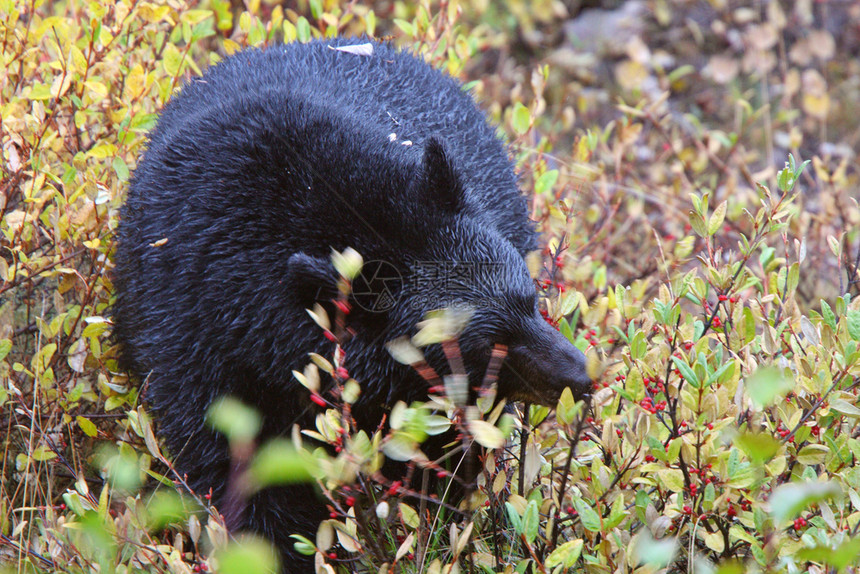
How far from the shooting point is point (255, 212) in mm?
2627

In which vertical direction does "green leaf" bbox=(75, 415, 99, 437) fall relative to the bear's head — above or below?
below

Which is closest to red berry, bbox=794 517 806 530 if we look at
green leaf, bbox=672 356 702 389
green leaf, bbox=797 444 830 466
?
green leaf, bbox=797 444 830 466

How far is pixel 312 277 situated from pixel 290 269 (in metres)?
0.07

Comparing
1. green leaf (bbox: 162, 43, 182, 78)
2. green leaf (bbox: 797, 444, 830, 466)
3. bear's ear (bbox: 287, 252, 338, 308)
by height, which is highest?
green leaf (bbox: 162, 43, 182, 78)

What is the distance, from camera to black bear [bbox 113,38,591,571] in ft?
8.38

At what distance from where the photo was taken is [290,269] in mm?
2396

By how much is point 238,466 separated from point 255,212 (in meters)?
0.80

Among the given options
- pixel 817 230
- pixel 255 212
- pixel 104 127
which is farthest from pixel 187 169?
pixel 817 230

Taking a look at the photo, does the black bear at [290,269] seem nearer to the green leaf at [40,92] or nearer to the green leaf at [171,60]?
the green leaf at [40,92]

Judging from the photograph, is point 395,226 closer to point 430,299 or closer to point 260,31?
point 430,299

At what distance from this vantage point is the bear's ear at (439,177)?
2.61 meters

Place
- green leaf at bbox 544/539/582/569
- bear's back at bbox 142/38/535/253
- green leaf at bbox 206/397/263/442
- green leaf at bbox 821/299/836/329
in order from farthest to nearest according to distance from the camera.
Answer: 1. bear's back at bbox 142/38/535/253
2. green leaf at bbox 821/299/836/329
3. green leaf at bbox 206/397/263/442
4. green leaf at bbox 544/539/582/569

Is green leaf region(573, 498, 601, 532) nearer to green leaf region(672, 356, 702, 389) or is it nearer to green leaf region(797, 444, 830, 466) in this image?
green leaf region(672, 356, 702, 389)

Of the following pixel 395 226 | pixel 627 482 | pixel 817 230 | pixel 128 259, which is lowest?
pixel 817 230
